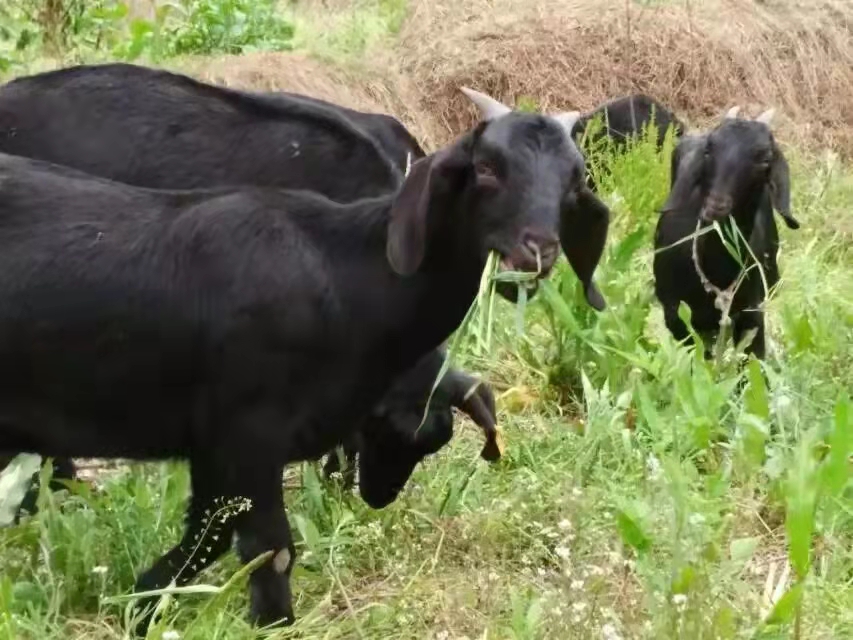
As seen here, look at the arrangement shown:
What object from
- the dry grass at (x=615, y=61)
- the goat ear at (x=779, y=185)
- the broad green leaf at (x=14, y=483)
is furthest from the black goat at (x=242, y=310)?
the dry grass at (x=615, y=61)

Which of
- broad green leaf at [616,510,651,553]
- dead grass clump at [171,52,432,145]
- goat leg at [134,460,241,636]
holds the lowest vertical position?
dead grass clump at [171,52,432,145]

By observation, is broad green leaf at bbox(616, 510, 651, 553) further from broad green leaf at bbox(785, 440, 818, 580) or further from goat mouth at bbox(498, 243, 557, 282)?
goat mouth at bbox(498, 243, 557, 282)

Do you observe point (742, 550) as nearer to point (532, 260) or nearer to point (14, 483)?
point (532, 260)

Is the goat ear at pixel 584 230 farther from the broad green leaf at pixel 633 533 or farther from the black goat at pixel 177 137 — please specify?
the black goat at pixel 177 137

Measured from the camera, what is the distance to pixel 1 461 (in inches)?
162

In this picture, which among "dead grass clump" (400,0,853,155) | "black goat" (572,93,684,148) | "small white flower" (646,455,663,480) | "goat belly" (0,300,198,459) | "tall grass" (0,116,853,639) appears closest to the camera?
"tall grass" (0,116,853,639)

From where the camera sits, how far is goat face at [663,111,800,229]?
5621mm

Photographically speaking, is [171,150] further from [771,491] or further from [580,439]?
[771,491]

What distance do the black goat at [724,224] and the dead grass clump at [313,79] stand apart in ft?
13.7

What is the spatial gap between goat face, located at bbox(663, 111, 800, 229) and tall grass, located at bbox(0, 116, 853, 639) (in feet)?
1.34

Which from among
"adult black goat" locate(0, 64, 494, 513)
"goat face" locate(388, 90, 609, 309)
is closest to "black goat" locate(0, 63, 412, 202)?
"adult black goat" locate(0, 64, 494, 513)

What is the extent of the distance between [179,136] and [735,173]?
228 cm

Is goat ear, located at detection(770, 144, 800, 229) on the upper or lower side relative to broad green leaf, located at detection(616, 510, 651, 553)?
upper

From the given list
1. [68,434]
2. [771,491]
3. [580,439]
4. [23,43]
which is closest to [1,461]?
[68,434]
